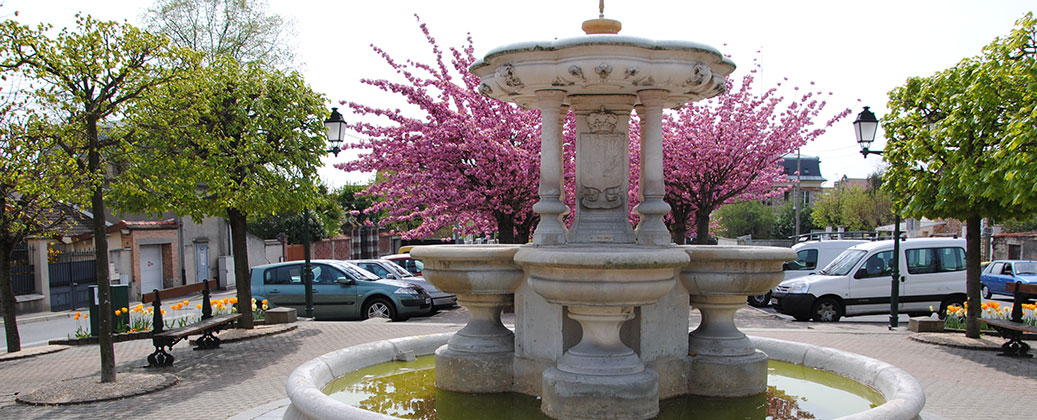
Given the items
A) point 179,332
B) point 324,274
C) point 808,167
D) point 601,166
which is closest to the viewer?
point 601,166

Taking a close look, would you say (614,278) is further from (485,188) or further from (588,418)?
(485,188)

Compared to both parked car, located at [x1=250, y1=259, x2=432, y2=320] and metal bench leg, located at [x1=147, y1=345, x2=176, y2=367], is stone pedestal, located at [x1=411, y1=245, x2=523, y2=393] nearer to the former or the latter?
metal bench leg, located at [x1=147, y1=345, x2=176, y2=367]

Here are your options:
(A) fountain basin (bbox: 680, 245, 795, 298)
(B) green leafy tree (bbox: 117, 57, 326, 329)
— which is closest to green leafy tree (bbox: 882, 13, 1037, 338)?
(A) fountain basin (bbox: 680, 245, 795, 298)

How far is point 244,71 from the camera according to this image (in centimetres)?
1220

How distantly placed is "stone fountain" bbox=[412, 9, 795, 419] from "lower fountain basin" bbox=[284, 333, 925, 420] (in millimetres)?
942

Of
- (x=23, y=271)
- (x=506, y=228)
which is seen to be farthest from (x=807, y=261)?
(x=23, y=271)

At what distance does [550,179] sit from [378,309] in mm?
9934

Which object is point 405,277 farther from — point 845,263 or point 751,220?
point 751,220

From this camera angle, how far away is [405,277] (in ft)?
60.5

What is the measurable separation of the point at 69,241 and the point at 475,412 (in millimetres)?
24406

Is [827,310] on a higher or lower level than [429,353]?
lower

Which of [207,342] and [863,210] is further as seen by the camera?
[863,210]

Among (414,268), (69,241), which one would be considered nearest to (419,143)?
Result: (414,268)

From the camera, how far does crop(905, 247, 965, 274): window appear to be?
1524 centimetres
